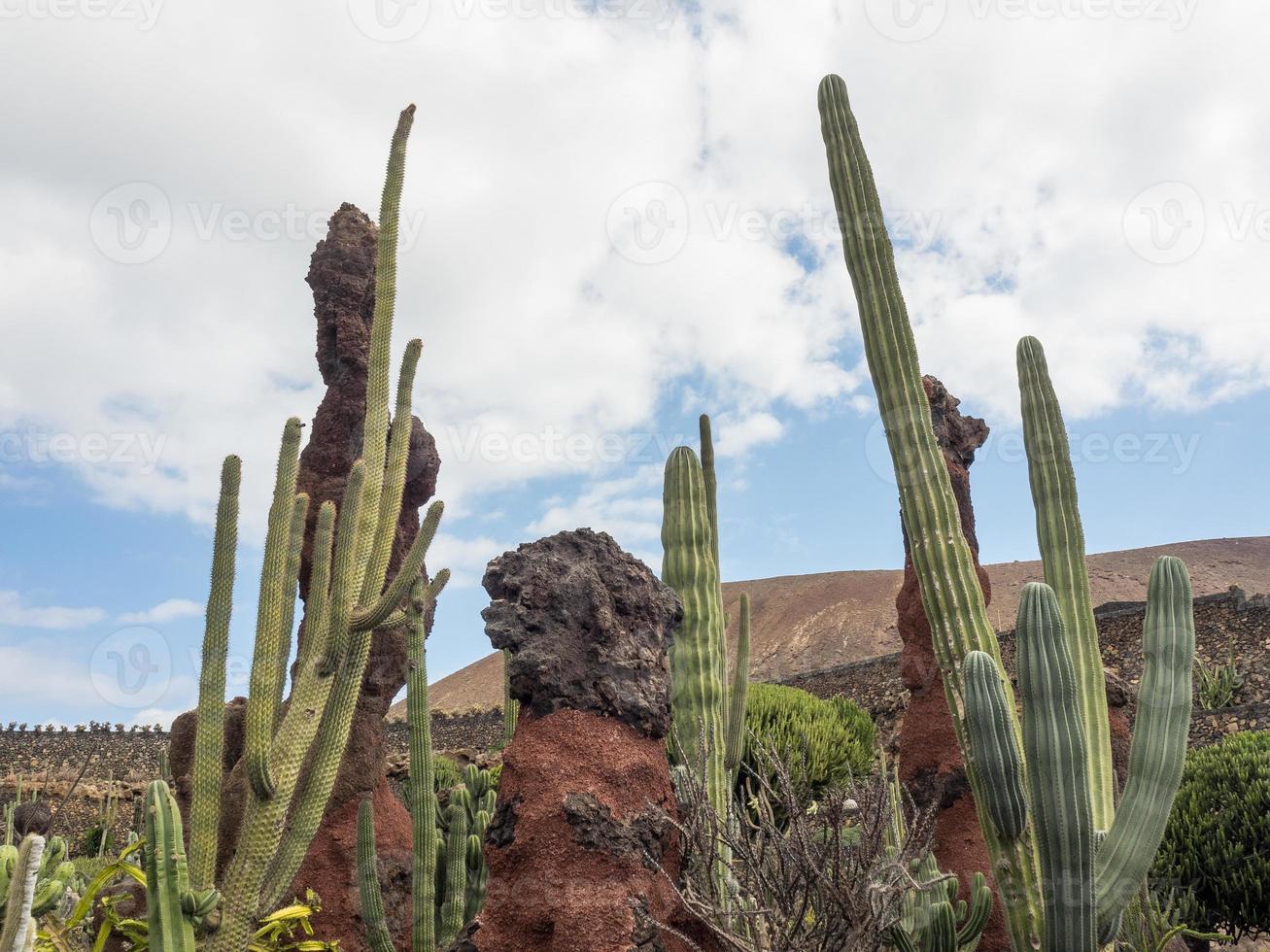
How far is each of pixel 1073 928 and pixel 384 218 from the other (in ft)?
15.9

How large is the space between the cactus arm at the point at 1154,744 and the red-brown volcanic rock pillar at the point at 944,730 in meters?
1.11

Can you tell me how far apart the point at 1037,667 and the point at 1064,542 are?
5.71ft

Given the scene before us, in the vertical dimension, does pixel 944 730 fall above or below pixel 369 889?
above

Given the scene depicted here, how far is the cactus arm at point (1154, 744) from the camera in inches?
146

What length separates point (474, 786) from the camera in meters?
6.68

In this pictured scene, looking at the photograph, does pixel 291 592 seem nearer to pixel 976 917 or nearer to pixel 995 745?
pixel 995 745

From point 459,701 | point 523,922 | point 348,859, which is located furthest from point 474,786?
point 459,701

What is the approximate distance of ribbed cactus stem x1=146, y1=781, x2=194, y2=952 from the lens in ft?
10.3

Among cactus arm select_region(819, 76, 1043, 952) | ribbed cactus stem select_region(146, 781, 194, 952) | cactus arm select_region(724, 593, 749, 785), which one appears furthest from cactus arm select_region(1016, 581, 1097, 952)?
ribbed cactus stem select_region(146, 781, 194, 952)

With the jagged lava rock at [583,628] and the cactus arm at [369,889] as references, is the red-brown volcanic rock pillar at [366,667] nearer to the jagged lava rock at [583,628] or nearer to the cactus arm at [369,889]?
the cactus arm at [369,889]

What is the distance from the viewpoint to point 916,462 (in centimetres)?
455

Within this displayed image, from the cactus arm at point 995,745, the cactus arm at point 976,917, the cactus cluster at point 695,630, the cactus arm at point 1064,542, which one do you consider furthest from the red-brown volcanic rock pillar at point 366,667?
the cactus arm at point 1064,542

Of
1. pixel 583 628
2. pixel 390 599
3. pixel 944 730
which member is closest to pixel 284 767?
pixel 390 599

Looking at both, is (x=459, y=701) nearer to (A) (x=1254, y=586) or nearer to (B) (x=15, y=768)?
(B) (x=15, y=768)
